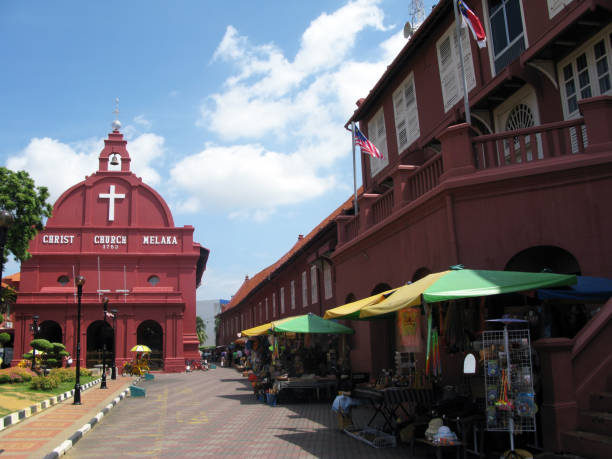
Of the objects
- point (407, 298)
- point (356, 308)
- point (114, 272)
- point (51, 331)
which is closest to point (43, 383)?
point (356, 308)

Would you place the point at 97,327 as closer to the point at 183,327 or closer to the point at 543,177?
the point at 183,327

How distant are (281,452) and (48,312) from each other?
99.1ft

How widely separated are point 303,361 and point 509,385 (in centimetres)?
1242

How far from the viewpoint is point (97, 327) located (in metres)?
37.5

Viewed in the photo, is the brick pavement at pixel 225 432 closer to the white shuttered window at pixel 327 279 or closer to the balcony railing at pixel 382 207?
the balcony railing at pixel 382 207

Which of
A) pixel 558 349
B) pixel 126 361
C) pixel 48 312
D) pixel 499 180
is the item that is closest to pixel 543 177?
pixel 499 180

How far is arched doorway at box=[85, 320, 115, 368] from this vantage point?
34.9 meters

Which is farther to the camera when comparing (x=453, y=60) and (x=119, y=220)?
(x=119, y=220)

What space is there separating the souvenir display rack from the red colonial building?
189 millimetres

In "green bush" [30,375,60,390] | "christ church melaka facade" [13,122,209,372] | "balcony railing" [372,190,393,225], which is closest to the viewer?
"balcony railing" [372,190,393,225]

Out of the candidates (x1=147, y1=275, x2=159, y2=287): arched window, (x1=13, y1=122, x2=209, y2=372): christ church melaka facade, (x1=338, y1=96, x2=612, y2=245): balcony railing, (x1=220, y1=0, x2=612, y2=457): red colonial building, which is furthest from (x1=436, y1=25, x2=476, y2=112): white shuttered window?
(x1=147, y1=275, x2=159, y2=287): arched window

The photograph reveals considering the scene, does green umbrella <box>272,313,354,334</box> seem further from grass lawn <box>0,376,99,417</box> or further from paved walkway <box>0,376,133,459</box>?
grass lawn <box>0,376,99,417</box>

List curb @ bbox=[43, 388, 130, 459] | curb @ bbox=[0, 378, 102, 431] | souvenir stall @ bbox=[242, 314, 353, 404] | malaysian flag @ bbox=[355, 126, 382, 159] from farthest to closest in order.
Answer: souvenir stall @ bbox=[242, 314, 353, 404]
malaysian flag @ bbox=[355, 126, 382, 159]
curb @ bbox=[0, 378, 102, 431]
curb @ bbox=[43, 388, 130, 459]

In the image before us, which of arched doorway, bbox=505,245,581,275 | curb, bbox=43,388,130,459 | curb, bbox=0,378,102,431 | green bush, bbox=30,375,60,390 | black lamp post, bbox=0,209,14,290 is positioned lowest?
curb, bbox=43,388,130,459
